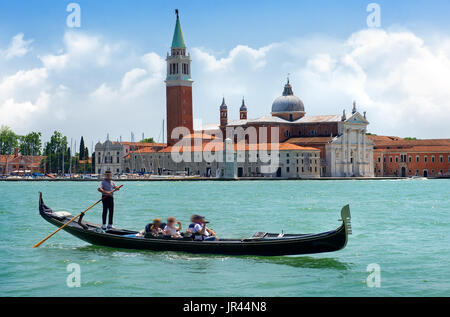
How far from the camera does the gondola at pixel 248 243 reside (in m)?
13.4

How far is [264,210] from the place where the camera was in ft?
98.2

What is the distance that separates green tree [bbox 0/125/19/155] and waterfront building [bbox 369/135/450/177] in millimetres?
48454

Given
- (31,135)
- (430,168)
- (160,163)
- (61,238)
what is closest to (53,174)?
(31,135)

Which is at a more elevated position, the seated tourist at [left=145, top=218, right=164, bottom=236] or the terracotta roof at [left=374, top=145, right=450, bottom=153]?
the terracotta roof at [left=374, top=145, right=450, bottom=153]

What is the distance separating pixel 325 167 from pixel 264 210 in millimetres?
55286

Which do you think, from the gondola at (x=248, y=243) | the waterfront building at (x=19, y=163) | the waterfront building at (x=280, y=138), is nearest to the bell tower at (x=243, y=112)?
the waterfront building at (x=280, y=138)

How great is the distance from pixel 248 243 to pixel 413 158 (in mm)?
78567

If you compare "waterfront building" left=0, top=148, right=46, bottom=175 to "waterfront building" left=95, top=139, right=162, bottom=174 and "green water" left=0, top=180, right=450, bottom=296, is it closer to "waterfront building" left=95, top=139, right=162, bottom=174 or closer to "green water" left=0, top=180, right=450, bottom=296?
"waterfront building" left=95, top=139, right=162, bottom=174

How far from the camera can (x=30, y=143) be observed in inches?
3792

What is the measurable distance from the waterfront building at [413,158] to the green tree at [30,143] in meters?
45.3

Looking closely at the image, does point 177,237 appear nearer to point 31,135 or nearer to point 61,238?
point 61,238

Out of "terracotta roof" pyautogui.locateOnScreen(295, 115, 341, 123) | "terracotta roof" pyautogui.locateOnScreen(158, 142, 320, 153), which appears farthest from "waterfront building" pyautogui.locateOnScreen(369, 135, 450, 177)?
"terracotta roof" pyautogui.locateOnScreen(158, 142, 320, 153)

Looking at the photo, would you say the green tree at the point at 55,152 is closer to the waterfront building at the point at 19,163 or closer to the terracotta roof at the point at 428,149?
the waterfront building at the point at 19,163

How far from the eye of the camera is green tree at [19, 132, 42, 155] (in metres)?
96.0
